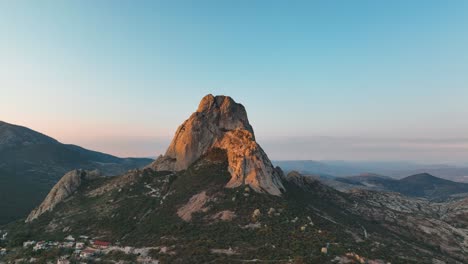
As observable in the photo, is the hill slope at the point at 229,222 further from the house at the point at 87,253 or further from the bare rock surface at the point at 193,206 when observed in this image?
the house at the point at 87,253

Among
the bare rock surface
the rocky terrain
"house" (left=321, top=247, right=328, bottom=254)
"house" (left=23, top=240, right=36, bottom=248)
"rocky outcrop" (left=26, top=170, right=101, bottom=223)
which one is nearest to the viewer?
"house" (left=321, top=247, right=328, bottom=254)

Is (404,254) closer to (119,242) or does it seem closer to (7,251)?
(119,242)

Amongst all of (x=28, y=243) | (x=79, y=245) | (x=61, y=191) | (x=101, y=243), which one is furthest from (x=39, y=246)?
(x=61, y=191)

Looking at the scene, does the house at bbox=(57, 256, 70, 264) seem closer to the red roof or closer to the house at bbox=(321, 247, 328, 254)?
the red roof

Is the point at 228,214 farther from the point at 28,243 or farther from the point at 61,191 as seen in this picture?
the point at 61,191

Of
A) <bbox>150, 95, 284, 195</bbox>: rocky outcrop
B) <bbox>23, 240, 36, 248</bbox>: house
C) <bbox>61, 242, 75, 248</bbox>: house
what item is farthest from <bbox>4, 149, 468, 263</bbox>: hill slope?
<bbox>61, 242, 75, 248</bbox>: house

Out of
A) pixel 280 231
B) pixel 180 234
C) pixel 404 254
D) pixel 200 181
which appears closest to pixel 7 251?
pixel 180 234
